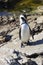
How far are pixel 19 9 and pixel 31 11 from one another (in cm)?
80

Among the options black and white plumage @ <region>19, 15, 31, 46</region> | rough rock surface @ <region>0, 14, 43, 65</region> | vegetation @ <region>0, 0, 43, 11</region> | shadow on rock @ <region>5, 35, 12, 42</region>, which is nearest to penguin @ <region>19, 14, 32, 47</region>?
black and white plumage @ <region>19, 15, 31, 46</region>

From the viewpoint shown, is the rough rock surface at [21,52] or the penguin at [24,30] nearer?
the rough rock surface at [21,52]

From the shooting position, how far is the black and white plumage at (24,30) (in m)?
9.09

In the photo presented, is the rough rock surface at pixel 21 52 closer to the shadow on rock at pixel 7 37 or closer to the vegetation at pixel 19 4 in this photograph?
the shadow on rock at pixel 7 37

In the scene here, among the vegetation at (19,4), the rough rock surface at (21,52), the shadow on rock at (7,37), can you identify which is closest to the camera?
the rough rock surface at (21,52)

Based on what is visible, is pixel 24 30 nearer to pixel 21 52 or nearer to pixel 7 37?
pixel 21 52

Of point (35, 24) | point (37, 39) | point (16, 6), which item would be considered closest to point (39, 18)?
point (35, 24)

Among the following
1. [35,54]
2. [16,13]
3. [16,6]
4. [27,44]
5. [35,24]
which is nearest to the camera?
[35,54]

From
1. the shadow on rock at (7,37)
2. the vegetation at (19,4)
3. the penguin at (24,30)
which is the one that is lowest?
the vegetation at (19,4)

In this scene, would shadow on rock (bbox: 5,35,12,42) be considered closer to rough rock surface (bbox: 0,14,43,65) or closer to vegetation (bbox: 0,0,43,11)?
rough rock surface (bbox: 0,14,43,65)

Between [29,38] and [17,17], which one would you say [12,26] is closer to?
[17,17]

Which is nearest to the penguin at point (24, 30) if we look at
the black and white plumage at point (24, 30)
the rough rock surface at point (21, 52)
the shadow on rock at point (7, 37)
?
the black and white plumage at point (24, 30)

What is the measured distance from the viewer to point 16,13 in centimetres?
1359

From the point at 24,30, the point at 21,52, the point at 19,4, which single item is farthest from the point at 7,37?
the point at 19,4
